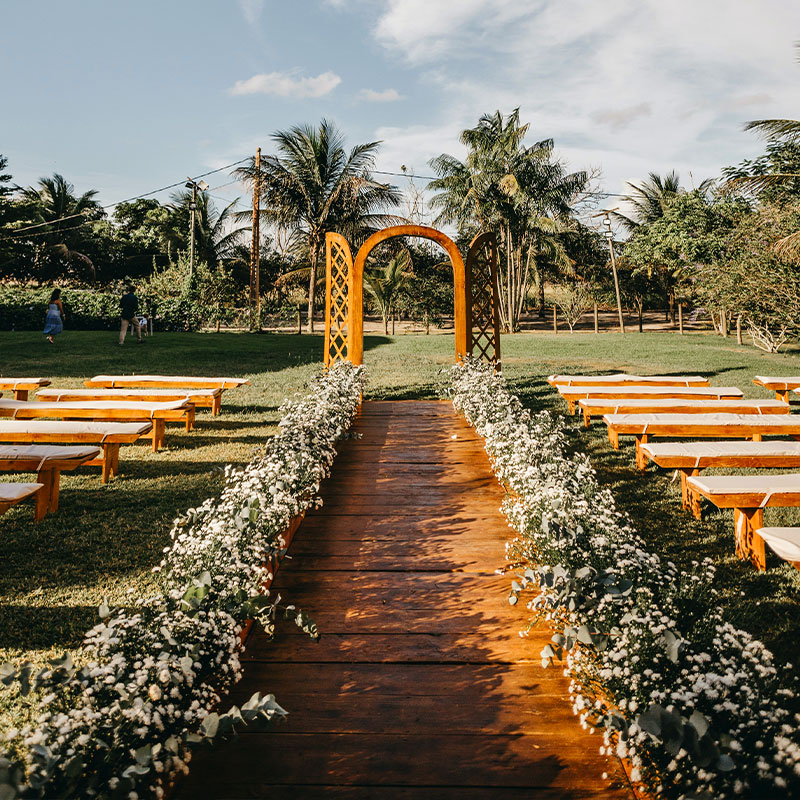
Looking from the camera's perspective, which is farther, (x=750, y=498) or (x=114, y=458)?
(x=114, y=458)

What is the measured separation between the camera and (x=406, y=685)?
2.85m

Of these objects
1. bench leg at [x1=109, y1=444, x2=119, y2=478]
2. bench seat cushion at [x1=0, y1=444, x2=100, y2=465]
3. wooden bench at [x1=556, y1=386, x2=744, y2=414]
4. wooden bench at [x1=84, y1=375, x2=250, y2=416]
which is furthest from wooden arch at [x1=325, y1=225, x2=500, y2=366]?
bench seat cushion at [x1=0, y1=444, x2=100, y2=465]

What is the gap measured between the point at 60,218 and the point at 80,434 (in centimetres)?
3087

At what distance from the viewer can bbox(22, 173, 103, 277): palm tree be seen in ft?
101

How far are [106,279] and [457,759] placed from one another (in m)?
35.4

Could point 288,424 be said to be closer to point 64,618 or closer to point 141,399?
point 64,618

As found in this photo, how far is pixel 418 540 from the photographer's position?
450 cm

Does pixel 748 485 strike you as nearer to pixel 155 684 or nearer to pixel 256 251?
pixel 155 684

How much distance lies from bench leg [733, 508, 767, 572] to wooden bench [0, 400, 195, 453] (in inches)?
232

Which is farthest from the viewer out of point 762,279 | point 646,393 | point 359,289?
point 762,279

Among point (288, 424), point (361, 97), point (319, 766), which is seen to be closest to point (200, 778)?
point (319, 766)

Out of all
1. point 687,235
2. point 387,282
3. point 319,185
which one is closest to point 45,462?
point 387,282

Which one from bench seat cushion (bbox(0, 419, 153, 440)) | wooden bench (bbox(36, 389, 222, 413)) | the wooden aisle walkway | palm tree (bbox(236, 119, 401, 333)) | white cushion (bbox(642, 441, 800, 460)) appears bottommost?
the wooden aisle walkway

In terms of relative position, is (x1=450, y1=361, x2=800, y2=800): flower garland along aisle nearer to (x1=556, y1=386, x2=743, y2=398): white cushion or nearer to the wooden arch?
(x1=556, y1=386, x2=743, y2=398): white cushion
